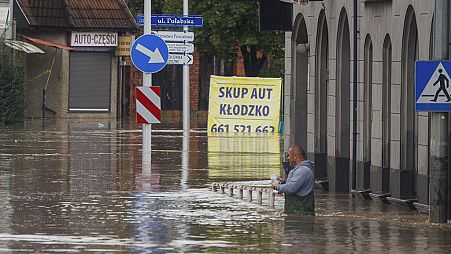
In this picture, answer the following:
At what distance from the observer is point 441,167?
60.5ft

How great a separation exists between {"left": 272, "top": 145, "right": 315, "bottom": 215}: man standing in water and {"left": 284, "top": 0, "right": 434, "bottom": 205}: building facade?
2.84 meters

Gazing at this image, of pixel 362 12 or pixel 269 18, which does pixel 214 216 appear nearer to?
pixel 362 12

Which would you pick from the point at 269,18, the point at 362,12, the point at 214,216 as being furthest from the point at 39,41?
the point at 214,216

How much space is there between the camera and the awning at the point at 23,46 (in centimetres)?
5916

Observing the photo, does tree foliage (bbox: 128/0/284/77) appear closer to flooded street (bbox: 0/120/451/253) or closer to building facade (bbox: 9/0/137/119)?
building facade (bbox: 9/0/137/119)

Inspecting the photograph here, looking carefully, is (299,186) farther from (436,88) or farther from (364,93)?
(364,93)

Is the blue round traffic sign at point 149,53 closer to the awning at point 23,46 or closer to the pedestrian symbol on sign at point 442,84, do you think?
the pedestrian symbol on sign at point 442,84

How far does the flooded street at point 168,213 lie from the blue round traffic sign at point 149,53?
182cm

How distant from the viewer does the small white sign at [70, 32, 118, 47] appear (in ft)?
220

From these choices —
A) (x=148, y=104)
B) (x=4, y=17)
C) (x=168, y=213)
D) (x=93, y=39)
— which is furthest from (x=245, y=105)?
(x=168, y=213)

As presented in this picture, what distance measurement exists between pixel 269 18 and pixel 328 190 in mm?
4221

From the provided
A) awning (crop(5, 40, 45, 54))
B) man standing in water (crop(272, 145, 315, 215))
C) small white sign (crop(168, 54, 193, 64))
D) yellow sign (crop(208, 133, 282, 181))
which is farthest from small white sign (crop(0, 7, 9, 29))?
man standing in water (crop(272, 145, 315, 215))

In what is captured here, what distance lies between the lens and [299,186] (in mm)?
18516

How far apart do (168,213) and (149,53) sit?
9135 mm
